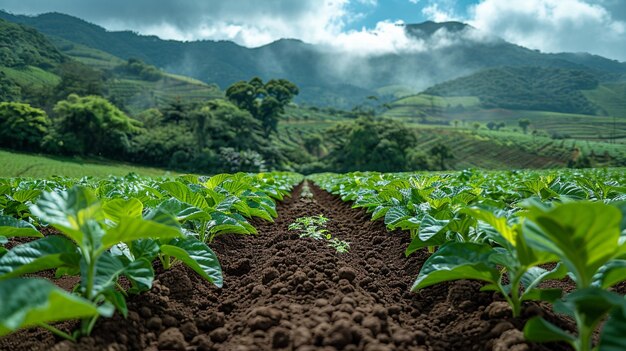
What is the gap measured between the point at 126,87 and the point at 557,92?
164 m

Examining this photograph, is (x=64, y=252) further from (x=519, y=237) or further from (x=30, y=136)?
(x=30, y=136)

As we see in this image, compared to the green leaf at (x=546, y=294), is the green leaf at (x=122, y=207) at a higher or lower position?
higher

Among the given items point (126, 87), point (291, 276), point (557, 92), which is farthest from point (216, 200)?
point (557, 92)

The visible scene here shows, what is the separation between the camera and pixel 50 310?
1.17 meters

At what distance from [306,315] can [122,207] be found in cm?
113

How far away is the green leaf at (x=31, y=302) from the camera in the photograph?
1080mm

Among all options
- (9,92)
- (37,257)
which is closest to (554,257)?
(37,257)

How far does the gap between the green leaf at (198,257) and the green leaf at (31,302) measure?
936 millimetres

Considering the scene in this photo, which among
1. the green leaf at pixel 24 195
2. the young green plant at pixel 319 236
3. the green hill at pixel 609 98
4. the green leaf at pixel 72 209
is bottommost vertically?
the young green plant at pixel 319 236

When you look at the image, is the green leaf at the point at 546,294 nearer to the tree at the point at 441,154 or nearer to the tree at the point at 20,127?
the tree at the point at 20,127

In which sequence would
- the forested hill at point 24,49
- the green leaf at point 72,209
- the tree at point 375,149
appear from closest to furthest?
the green leaf at point 72,209, the tree at point 375,149, the forested hill at point 24,49

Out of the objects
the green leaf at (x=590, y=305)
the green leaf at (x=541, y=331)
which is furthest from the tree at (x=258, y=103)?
the green leaf at (x=590, y=305)

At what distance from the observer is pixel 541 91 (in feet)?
566

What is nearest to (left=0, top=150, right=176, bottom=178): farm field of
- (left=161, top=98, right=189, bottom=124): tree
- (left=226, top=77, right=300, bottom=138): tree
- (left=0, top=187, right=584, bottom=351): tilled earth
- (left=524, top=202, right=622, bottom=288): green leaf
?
(left=161, top=98, right=189, bottom=124): tree
